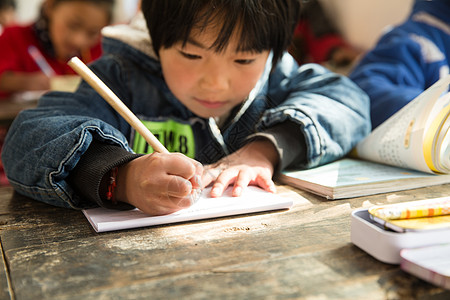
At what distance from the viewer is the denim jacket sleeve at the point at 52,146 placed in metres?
0.60

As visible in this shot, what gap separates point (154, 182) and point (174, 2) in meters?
0.37

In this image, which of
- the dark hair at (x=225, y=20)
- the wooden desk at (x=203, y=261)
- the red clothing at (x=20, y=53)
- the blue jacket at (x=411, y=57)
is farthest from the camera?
the red clothing at (x=20, y=53)

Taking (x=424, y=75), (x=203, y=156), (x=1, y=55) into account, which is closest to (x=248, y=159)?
(x=203, y=156)

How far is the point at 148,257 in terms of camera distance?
17.6 inches

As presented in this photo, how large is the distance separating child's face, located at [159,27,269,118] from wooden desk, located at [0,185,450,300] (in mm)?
294

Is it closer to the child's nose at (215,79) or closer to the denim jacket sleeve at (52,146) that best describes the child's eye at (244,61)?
the child's nose at (215,79)

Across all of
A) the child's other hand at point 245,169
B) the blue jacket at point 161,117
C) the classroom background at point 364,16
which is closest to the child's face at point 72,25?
the classroom background at point 364,16

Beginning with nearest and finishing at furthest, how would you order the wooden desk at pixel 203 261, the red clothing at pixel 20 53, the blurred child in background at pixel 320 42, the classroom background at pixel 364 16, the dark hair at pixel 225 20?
the wooden desk at pixel 203 261
the dark hair at pixel 225 20
the classroom background at pixel 364 16
the red clothing at pixel 20 53
the blurred child in background at pixel 320 42

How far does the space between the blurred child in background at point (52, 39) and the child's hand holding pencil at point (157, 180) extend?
169 cm

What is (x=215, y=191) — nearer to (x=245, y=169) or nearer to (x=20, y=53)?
(x=245, y=169)

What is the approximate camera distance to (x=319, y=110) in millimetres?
819

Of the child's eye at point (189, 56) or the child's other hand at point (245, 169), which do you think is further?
the child's eye at point (189, 56)

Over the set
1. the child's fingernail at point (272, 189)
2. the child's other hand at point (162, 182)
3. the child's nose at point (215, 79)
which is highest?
the child's nose at point (215, 79)

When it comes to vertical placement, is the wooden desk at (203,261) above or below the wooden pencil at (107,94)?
below
